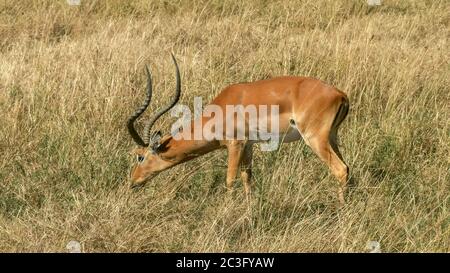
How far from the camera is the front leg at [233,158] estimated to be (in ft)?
17.5

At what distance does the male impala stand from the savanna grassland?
0.12 metres

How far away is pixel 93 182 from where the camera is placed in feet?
17.1

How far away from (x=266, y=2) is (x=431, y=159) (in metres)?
4.79

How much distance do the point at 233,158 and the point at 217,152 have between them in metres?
0.64

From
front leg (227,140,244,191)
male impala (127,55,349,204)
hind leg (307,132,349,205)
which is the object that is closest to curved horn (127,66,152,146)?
male impala (127,55,349,204)

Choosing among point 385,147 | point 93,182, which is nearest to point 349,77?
point 385,147

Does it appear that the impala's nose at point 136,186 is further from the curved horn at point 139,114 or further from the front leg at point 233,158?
the front leg at point 233,158

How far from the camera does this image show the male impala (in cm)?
524

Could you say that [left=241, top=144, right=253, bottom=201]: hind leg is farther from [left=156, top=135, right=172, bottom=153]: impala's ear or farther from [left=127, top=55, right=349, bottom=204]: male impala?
[left=156, top=135, right=172, bottom=153]: impala's ear

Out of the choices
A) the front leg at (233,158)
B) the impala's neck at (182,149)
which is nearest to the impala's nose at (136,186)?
the impala's neck at (182,149)

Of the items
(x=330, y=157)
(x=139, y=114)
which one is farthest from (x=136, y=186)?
(x=330, y=157)

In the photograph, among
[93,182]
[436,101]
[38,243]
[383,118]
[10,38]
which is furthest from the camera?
[10,38]

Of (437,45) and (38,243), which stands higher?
→ (38,243)

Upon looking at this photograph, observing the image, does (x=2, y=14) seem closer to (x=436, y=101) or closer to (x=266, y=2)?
(x=266, y=2)
